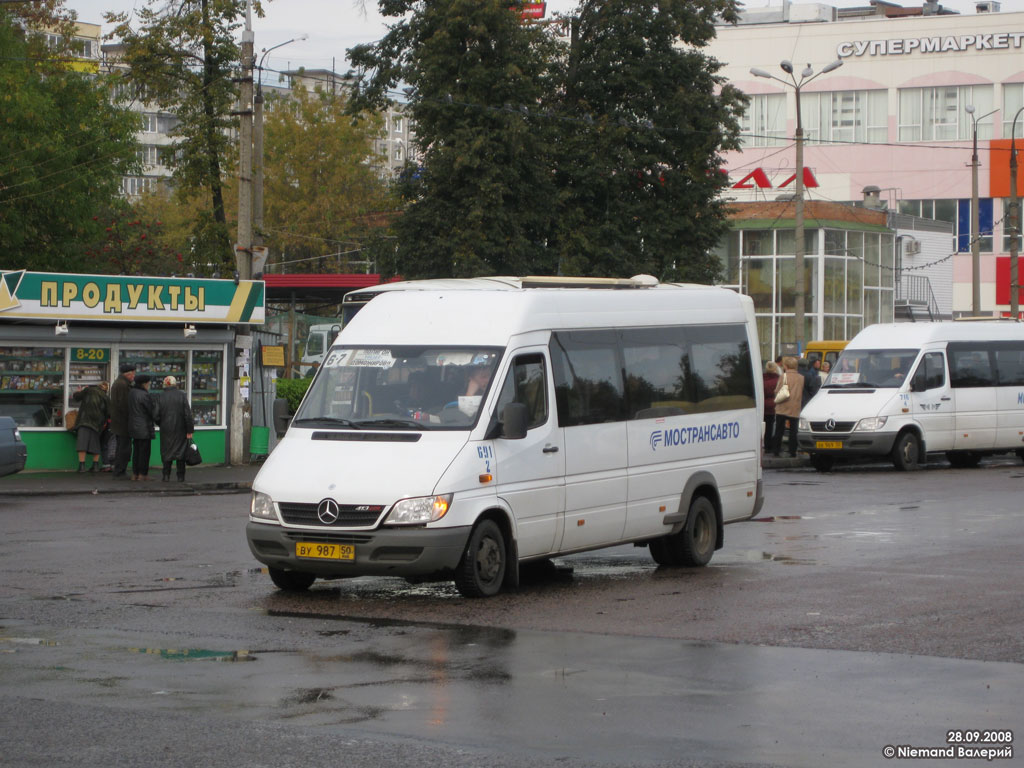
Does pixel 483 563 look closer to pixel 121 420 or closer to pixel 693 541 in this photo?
pixel 693 541

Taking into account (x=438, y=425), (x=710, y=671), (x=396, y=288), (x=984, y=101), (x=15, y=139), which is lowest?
(x=710, y=671)

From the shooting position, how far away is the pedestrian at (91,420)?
2594 centimetres

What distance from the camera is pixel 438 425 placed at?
11984mm

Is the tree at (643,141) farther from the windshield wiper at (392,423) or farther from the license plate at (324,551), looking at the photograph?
the license plate at (324,551)

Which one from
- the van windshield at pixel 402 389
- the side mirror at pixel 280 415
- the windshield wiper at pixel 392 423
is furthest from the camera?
the side mirror at pixel 280 415

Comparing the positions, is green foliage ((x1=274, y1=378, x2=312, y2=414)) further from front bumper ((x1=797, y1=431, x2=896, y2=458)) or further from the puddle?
the puddle

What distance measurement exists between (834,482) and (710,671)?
16672 mm

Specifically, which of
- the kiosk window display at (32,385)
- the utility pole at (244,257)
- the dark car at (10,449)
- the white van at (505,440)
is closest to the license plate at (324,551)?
the white van at (505,440)

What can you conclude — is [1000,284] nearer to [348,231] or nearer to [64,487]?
[348,231]

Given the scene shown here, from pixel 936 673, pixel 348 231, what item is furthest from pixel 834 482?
pixel 348 231

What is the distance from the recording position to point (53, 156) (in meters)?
37.1

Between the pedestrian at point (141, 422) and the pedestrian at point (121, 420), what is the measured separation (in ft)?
1.87

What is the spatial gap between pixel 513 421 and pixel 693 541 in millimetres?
3109

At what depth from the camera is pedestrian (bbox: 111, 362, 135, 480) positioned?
25.5 m
